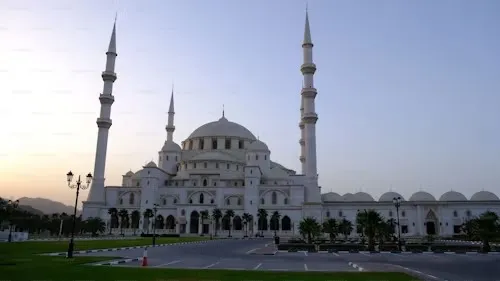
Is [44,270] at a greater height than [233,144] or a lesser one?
lesser

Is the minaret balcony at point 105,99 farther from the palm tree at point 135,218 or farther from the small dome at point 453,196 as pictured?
the small dome at point 453,196

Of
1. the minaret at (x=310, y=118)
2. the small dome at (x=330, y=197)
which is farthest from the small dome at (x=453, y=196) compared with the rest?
the minaret at (x=310, y=118)

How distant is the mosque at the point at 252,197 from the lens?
238 ft

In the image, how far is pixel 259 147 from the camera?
8700 centimetres

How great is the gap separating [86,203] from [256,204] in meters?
30.8

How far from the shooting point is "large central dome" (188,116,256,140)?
95.6 meters

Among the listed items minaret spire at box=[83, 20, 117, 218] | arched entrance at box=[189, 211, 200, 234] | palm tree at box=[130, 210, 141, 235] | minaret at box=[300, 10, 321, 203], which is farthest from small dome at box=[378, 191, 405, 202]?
minaret spire at box=[83, 20, 117, 218]

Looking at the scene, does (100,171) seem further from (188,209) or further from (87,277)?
(87,277)

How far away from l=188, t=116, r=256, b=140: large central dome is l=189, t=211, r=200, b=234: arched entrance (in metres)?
23.3

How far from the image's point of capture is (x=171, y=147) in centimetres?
9238

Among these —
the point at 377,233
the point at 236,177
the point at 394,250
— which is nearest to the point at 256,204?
the point at 236,177

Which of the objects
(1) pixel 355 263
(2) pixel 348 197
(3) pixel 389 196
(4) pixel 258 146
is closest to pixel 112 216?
(4) pixel 258 146

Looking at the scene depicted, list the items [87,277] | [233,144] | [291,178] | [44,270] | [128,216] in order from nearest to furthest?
→ [87,277], [44,270], [128,216], [291,178], [233,144]

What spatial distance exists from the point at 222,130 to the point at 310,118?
3028 cm
